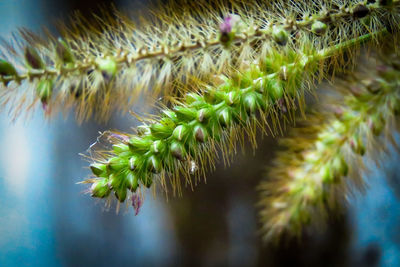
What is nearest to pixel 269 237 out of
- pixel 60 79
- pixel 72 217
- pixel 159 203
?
pixel 159 203

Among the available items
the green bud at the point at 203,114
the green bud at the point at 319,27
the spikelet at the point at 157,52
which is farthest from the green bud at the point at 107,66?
the green bud at the point at 319,27

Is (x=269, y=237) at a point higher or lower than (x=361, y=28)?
lower

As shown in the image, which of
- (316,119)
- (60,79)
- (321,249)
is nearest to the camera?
(60,79)

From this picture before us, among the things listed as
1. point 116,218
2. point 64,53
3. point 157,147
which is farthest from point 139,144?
point 116,218

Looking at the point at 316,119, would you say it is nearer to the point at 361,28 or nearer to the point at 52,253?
the point at 361,28

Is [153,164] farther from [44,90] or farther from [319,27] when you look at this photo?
[319,27]

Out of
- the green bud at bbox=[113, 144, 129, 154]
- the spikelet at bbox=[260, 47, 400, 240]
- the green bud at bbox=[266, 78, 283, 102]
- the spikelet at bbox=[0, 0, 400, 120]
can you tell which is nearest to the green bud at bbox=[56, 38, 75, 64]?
the spikelet at bbox=[0, 0, 400, 120]
